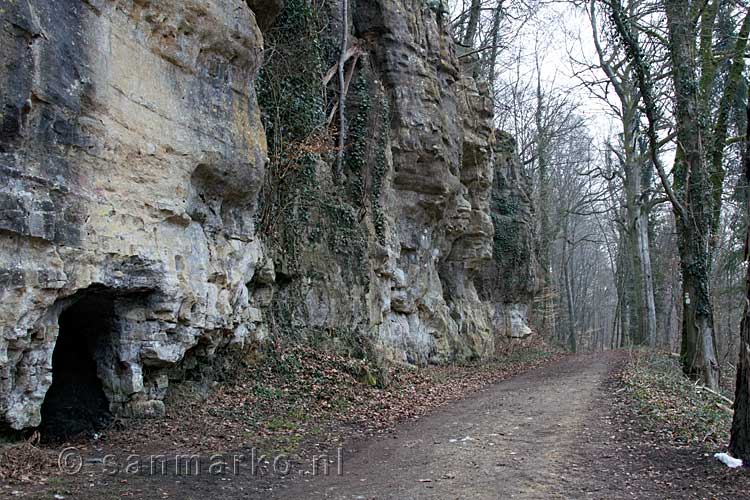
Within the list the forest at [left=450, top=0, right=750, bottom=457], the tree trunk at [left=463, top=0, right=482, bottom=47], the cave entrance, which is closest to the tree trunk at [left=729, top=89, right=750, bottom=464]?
the forest at [left=450, top=0, right=750, bottom=457]

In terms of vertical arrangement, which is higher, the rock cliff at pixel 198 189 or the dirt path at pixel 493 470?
the rock cliff at pixel 198 189

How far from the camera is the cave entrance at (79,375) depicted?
7.62 m

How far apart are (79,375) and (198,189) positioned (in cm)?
327

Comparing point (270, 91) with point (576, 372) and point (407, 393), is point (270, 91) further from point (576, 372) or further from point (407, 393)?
point (576, 372)

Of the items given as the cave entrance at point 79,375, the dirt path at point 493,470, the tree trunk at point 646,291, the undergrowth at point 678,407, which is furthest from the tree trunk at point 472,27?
the cave entrance at point 79,375

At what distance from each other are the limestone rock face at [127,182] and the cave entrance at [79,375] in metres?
0.19

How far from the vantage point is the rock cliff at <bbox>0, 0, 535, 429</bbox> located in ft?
20.6

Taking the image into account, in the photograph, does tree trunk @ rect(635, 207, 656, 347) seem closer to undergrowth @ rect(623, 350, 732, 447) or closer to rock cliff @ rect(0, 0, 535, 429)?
undergrowth @ rect(623, 350, 732, 447)

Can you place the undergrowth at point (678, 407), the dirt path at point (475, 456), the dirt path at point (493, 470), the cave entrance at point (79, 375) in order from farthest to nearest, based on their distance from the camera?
the undergrowth at point (678, 407) → the cave entrance at point (79, 375) → the dirt path at point (475, 456) → the dirt path at point (493, 470)

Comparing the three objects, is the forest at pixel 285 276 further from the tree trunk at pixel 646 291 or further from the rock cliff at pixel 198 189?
the tree trunk at pixel 646 291

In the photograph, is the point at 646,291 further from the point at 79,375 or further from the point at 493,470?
the point at 79,375

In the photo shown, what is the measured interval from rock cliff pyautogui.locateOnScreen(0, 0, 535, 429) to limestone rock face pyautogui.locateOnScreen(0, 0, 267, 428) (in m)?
0.02

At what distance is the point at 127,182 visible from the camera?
744 cm

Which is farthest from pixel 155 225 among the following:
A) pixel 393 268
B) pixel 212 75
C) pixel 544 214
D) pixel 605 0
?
pixel 544 214
